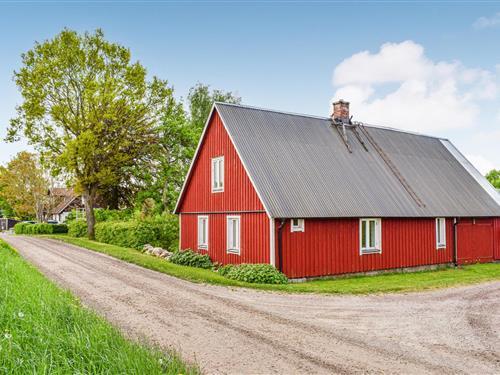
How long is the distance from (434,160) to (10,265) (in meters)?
22.9

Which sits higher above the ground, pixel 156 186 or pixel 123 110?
pixel 123 110

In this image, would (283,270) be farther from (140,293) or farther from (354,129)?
(354,129)

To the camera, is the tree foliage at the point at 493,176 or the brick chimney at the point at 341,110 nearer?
the brick chimney at the point at 341,110

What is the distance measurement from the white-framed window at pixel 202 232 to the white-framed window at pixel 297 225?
611 centimetres

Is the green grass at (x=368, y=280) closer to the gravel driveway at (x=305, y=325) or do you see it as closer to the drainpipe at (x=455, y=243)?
the drainpipe at (x=455, y=243)

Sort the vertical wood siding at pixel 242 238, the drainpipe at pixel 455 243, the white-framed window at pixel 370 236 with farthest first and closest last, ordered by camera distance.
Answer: the drainpipe at pixel 455 243
the white-framed window at pixel 370 236
the vertical wood siding at pixel 242 238

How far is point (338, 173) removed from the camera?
2003 centimetres

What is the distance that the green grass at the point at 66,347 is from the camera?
18.2ft

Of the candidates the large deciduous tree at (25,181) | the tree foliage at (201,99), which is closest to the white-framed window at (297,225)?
the tree foliage at (201,99)

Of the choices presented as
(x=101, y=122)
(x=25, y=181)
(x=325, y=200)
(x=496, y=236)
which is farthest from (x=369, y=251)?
(x=25, y=181)

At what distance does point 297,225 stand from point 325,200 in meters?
1.97

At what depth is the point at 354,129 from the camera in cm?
2416

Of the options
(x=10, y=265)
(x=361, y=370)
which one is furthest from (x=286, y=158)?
(x=361, y=370)

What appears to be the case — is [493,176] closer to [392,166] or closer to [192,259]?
[392,166]
